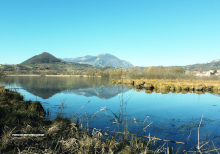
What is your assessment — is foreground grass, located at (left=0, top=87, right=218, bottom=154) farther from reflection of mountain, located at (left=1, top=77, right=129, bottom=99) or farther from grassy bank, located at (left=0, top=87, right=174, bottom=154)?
reflection of mountain, located at (left=1, top=77, right=129, bottom=99)

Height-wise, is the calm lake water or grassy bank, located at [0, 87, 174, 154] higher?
grassy bank, located at [0, 87, 174, 154]

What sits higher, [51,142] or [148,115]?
[51,142]

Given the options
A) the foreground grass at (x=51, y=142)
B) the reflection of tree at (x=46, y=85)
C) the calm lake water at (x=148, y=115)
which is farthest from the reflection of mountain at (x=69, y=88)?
the foreground grass at (x=51, y=142)

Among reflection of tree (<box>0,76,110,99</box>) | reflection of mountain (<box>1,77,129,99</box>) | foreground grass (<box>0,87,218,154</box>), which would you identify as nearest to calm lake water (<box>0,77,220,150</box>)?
foreground grass (<box>0,87,218,154</box>)

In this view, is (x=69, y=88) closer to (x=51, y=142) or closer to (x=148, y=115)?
(x=148, y=115)

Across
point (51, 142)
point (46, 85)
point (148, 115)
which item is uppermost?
point (51, 142)

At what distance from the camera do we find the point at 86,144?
14.4 ft

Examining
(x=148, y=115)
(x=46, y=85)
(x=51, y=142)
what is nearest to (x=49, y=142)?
(x=51, y=142)

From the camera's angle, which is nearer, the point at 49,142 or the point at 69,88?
the point at 49,142

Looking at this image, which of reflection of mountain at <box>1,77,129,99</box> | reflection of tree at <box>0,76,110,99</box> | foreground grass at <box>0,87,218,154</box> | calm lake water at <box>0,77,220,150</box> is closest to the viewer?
foreground grass at <box>0,87,218,154</box>

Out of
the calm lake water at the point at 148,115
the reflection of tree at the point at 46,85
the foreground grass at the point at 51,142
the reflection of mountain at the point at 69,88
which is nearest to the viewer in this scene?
the foreground grass at the point at 51,142

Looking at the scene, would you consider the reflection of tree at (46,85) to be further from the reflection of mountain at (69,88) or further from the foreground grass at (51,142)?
the foreground grass at (51,142)

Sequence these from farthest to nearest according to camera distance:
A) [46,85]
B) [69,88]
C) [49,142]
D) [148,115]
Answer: [46,85]
[69,88]
[148,115]
[49,142]

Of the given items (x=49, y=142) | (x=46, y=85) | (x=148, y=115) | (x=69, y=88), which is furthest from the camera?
(x=46, y=85)
